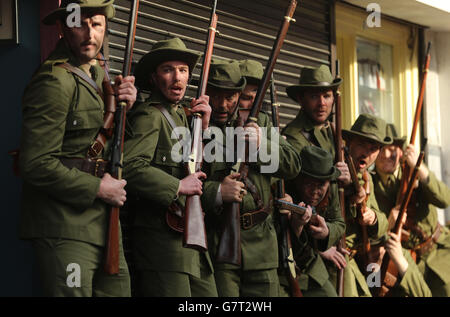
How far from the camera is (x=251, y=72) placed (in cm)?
710

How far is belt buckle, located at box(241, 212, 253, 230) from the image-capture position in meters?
6.38

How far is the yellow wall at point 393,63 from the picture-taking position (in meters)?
10.3

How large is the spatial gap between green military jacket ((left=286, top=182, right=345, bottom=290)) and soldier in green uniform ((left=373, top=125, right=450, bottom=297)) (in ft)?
5.17

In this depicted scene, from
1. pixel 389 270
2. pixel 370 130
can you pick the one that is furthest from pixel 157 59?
pixel 389 270

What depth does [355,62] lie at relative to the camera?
34.4 ft

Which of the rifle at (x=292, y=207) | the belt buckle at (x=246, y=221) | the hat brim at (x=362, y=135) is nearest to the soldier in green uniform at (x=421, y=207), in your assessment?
the hat brim at (x=362, y=135)

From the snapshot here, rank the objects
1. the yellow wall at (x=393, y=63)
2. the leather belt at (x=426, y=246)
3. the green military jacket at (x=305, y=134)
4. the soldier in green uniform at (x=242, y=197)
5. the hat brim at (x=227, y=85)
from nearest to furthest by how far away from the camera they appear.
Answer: the soldier in green uniform at (x=242, y=197) < the hat brim at (x=227, y=85) < the green military jacket at (x=305, y=134) < the leather belt at (x=426, y=246) < the yellow wall at (x=393, y=63)

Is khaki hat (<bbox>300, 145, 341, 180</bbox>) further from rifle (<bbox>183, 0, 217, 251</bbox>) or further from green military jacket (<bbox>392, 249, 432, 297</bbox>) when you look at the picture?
green military jacket (<bbox>392, 249, 432, 297</bbox>)

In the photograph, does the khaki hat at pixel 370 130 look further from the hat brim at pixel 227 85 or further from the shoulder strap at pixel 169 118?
the shoulder strap at pixel 169 118

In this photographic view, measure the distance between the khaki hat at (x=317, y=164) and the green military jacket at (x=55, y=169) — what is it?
85.5 inches

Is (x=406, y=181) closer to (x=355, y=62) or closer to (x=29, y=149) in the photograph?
(x=355, y=62)

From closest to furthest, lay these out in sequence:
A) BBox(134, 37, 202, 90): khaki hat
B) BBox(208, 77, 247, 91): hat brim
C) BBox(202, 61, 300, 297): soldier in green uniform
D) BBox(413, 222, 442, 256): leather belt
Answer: BBox(134, 37, 202, 90): khaki hat
BBox(202, 61, 300, 297): soldier in green uniform
BBox(208, 77, 247, 91): hat brim
BBox(413, 222, 442, 256): leather belt

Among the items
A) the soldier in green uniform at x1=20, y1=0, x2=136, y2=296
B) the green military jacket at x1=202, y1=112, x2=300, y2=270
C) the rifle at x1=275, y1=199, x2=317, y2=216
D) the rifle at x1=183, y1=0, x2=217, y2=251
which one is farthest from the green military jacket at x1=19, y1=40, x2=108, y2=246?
the rifle at x1=275, y1=199, x2=317, y2=216

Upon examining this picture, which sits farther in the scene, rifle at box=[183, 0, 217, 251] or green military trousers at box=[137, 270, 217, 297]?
green military trousers at box=[137, 270, 217, 297]
